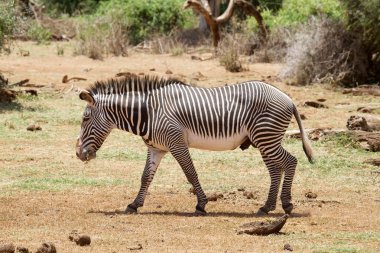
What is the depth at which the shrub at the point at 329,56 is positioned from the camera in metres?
23.2

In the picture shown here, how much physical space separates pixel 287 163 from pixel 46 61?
56.9 feet

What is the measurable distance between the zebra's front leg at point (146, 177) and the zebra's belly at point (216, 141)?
408mm

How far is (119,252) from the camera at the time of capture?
8.48 m

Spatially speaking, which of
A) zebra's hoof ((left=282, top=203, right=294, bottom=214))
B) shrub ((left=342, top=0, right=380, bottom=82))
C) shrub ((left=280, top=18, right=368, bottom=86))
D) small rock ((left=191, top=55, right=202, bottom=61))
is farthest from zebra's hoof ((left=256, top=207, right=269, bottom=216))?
small rock ((left=191, top=55, right=202, bottom=61))

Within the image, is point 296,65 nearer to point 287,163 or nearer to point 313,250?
point 287,163

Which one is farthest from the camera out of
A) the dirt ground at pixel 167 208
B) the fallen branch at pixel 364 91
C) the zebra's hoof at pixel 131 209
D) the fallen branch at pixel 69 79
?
the fallen branch at pixel 69 79

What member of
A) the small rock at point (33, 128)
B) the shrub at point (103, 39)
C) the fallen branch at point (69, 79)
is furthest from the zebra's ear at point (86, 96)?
the shrub at point (103, 39)

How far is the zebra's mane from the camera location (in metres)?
11.1

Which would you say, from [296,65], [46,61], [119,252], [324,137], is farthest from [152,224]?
[46,61]

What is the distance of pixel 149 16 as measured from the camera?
33.2m

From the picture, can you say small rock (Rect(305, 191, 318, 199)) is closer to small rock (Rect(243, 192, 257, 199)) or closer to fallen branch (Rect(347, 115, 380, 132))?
small rock (Rect(243, 192, 257, 199))

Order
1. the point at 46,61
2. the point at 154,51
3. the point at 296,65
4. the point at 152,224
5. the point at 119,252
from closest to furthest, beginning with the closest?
the point at 119,252 < the point at 152,224 < the point at 296,65 < the point at 46,61 < the point at 154,51

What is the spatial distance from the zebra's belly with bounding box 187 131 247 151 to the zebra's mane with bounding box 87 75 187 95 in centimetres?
70

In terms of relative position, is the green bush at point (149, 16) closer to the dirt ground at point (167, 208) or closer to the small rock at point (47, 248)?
the dirt ground at point (167, 208)
